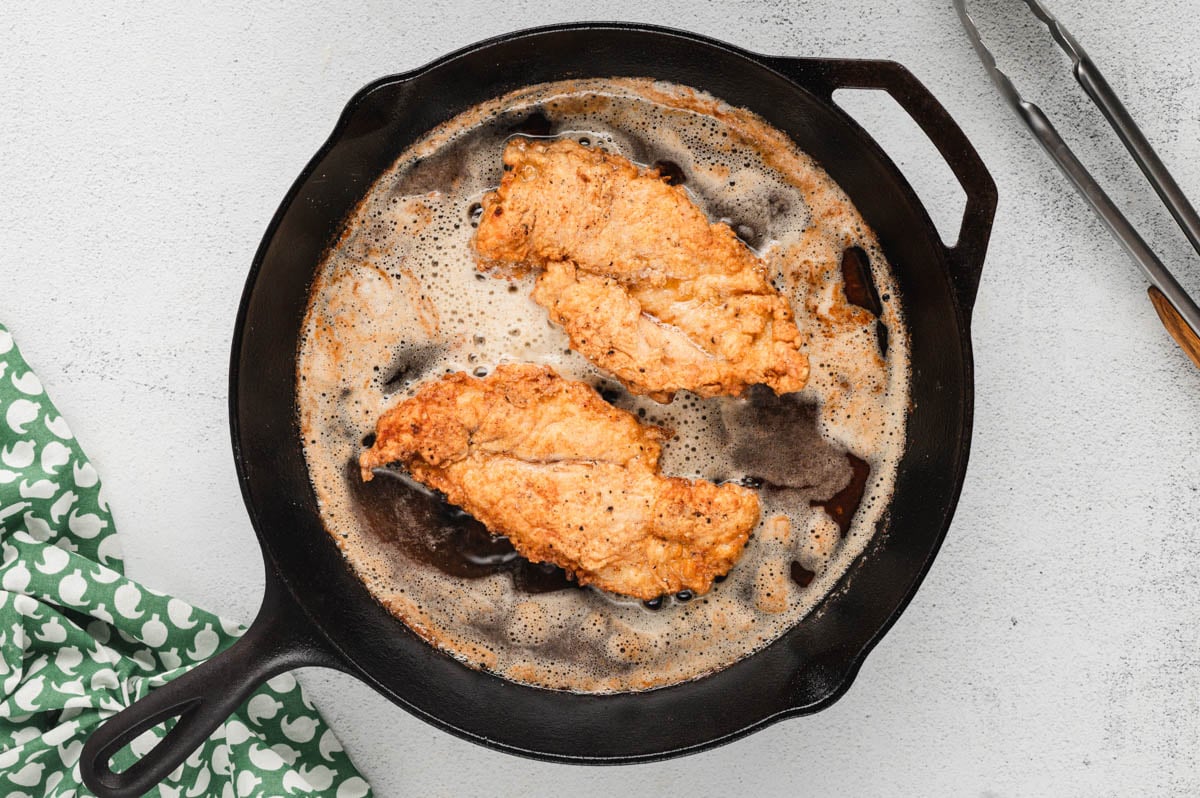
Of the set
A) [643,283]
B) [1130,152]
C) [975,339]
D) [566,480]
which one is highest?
[1130,152]

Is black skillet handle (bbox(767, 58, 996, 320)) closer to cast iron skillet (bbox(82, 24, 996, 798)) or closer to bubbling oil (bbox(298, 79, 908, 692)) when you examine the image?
cast iron skillet (bbox(82, 24, 996, 798))

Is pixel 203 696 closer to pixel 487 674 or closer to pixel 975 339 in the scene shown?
pixel 487 674

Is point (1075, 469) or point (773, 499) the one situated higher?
point (1075, 469)

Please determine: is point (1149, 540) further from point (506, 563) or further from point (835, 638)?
point (506, 563)

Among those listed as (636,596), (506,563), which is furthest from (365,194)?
(636,596)

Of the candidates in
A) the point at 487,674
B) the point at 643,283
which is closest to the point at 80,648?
the point at 487,674

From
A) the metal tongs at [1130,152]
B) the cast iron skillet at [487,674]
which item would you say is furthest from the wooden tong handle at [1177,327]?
the cast iron skillet at [487,674]

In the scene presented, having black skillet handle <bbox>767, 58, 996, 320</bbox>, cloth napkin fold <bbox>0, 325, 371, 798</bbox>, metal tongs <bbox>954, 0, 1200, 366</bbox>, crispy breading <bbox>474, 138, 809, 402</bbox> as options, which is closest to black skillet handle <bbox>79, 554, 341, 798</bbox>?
cloth napkin fold <bbox>0, 325, 371, 798</bbox>
